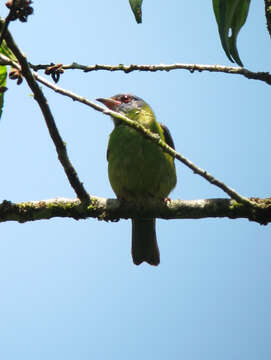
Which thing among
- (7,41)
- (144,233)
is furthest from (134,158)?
(7,41)

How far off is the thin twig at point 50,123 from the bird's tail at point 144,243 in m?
2.18

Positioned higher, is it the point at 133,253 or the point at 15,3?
the point at 133,253

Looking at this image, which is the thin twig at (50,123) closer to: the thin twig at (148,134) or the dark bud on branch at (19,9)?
the thin twig at (148,134)

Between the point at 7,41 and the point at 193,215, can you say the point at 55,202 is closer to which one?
the point at 193,215

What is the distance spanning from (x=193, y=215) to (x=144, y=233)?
206 centimetres

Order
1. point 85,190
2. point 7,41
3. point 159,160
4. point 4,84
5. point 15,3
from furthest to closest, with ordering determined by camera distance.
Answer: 1. point 159,160
2. point 85,190
3. point 4,84
4. point 7,41
5. point 15,3

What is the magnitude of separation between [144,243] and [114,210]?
205cm

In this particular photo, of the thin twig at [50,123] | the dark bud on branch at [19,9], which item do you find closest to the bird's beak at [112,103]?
the thin twig at [50,123]

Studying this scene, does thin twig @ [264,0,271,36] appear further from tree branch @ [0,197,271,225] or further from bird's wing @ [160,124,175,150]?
bird's wing @ [160,124,175,150]

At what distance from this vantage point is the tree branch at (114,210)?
Result: 3.73 m

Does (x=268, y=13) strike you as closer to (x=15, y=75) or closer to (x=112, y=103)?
(x=15, y=75)

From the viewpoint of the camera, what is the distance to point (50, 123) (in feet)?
9.82

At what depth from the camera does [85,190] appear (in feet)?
12.2

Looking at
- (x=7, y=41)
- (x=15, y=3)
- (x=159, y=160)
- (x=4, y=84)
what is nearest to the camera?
(x=15, y=3)
